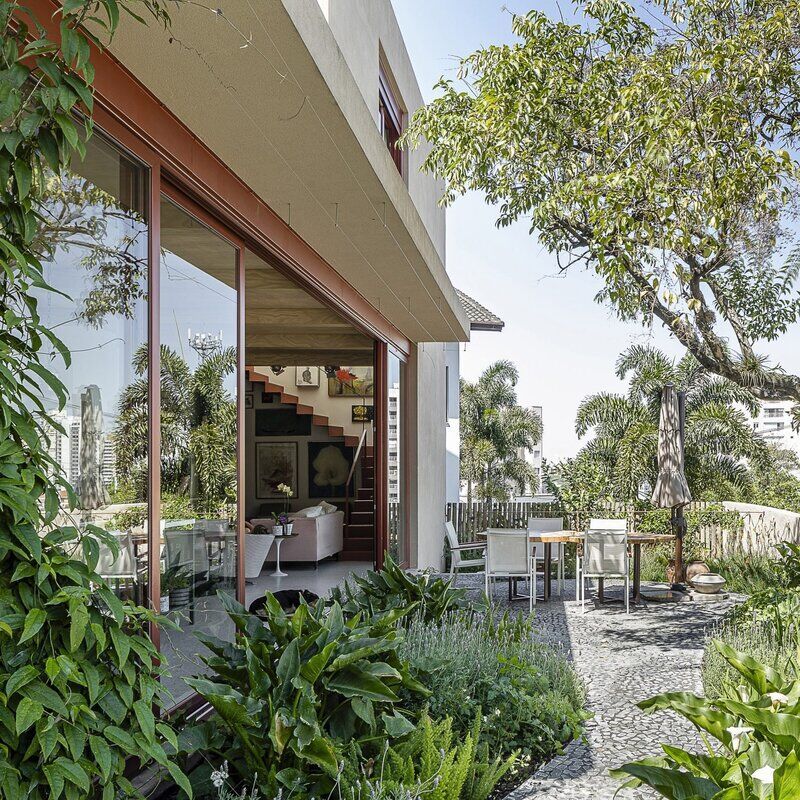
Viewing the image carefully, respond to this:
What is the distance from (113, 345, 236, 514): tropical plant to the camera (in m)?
3.20

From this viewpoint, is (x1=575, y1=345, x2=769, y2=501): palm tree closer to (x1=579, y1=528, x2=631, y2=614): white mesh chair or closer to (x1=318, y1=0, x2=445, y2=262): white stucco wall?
(x1=579, y1=528, x2=631, y2=614): white mesh chair

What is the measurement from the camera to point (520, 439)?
29391 mm

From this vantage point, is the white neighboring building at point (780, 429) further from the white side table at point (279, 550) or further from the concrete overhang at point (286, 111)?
the white side table at point (279, 550)

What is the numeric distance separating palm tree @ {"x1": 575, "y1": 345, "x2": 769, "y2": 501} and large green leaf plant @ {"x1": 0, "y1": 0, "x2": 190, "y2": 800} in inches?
588

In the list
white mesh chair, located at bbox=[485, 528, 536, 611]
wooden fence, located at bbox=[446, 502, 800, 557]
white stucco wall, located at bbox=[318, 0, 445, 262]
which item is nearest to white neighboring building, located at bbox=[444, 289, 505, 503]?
wooden fence, located at bbox=[446, 502, 800, 557]

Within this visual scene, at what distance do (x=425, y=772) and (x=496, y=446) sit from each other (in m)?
26.4

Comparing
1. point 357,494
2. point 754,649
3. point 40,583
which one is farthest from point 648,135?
point 357,494

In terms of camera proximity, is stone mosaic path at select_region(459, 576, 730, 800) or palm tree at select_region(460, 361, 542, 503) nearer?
stone mosaic path at select_region(459, 576, 730, 800)

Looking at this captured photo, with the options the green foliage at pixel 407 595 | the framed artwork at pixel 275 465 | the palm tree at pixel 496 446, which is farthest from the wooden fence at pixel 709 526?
the palm tree at pixel 496 446

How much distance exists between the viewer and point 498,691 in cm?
449

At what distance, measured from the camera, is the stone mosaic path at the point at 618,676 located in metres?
4.01

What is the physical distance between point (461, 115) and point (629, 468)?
10792mm

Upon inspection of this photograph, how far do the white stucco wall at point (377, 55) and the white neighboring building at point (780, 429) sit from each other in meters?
4.92

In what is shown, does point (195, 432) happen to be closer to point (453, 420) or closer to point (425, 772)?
point (425, 772)
